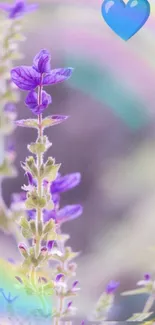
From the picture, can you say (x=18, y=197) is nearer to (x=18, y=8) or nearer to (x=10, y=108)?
(x=10, y=108)

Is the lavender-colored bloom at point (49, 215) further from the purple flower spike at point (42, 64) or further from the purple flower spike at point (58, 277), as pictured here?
the purple flower spike at point (42, 64)

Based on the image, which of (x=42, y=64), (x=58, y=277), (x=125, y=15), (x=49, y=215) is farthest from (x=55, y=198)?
(x=125, y=15)

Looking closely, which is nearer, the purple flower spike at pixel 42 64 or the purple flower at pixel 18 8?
the purple flower spike at pixel 42 64

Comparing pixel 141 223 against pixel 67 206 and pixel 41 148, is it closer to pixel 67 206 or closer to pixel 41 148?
pixel 67 206

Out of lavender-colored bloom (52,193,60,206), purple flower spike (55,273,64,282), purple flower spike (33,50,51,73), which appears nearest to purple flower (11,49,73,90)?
purple flower spike (33,50,51,73)

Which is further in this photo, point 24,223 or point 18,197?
point 18,197

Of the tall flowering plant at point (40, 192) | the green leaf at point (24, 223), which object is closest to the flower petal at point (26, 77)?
the tall flowering plant at point (40, 192)

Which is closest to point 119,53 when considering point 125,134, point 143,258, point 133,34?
point 133,34
